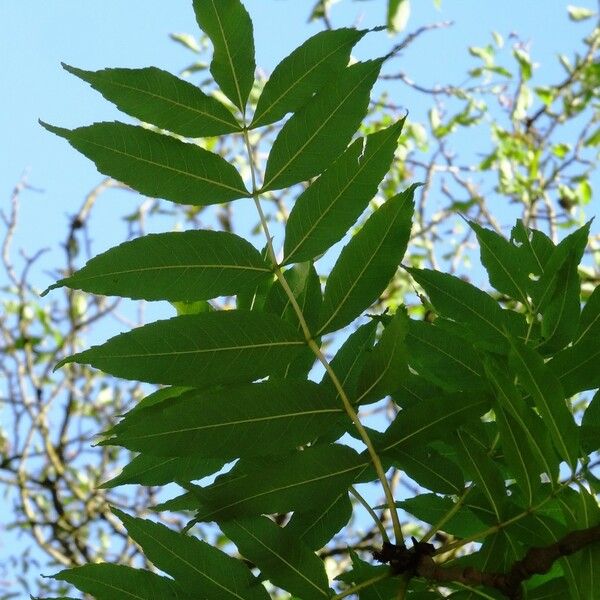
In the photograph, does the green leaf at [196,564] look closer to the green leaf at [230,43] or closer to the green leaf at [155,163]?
the green leaf at [155,163]

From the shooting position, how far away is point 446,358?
1.15 meters

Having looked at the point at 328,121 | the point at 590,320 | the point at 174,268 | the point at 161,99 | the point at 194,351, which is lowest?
the point at 590,320

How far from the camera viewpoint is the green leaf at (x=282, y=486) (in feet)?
3.47

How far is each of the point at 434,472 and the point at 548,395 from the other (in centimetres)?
25

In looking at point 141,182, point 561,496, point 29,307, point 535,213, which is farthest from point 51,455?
point 561,496

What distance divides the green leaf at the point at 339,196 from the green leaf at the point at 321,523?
0.33 m

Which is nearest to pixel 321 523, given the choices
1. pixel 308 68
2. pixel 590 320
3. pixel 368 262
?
pixel 368 262

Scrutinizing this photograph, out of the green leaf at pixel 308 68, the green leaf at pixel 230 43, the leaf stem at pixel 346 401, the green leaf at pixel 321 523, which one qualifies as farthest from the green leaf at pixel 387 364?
the green leaf at pixel 230 43

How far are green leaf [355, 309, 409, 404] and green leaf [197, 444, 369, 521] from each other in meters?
0.08

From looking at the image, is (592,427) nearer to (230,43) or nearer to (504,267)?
(504,267)

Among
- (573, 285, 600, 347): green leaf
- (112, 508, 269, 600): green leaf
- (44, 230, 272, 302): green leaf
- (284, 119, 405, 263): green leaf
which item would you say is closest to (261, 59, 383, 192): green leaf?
(284, 119, 405, 263): green leaf

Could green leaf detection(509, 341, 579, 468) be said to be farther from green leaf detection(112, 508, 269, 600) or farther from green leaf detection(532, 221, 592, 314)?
green leaf detection(112, 508, 269, 600)

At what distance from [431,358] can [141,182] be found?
44cm

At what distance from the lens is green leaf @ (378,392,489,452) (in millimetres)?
1026
